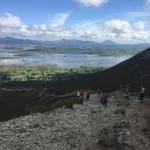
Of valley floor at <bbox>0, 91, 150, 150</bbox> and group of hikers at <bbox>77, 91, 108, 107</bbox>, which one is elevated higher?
valley floor at <bbox>0, 91, 150, 150</bbox>

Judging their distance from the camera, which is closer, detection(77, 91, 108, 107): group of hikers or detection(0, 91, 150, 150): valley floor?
detection(0, 91, 150, 150): valley floor

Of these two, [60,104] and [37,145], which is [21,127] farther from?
[60,104]

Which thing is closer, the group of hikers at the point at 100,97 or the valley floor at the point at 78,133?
the valley floor at the point at 78,133

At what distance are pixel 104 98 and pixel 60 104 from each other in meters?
6.14

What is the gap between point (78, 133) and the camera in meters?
21.2

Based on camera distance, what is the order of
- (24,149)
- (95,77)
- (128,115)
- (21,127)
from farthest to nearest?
Answer: 1. (95,77)
2. (128,115)
3. (21,127)
4. (24,149)

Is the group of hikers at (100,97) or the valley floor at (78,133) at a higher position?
the valley floor at (78,133)

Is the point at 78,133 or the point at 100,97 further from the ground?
the point at 78,133

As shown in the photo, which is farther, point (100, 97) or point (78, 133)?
point (100, 97)

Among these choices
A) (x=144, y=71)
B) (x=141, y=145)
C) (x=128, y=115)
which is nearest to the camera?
(x=141, y=145)

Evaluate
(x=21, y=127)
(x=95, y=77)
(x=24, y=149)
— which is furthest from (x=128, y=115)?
(x=95, y=77)

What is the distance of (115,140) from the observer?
19469mm

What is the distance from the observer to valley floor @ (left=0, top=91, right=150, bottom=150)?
60.4 ft

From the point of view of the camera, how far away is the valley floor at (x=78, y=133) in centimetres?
1841
